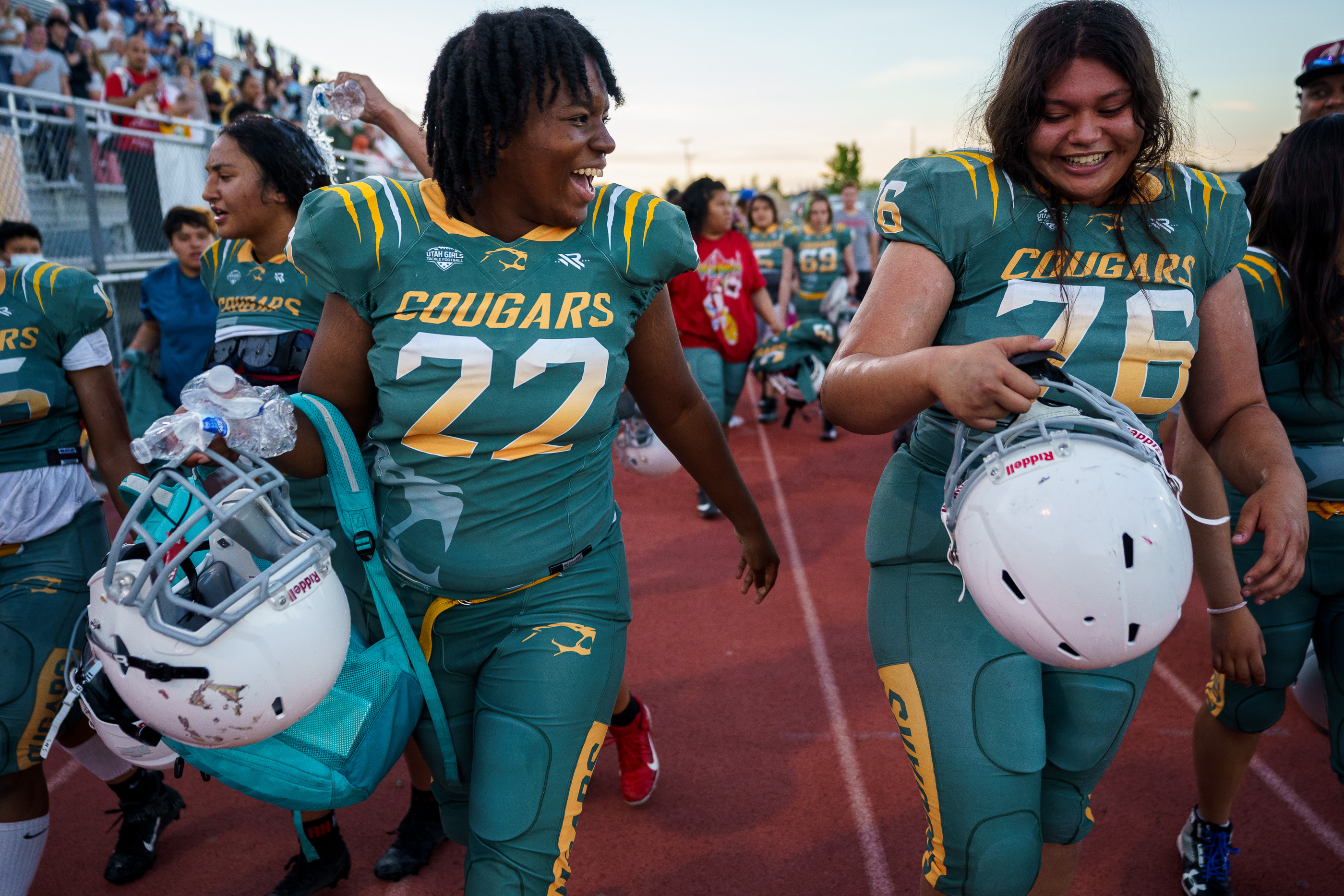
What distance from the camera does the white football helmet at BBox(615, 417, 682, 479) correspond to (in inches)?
197

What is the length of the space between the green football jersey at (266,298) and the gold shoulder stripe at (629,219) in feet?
4.55

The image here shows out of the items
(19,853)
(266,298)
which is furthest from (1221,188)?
(19,853)

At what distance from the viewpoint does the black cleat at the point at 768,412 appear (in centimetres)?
1076

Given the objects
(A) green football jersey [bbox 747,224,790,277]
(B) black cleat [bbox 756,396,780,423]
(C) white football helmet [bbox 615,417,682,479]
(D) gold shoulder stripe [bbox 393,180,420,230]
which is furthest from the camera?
(B) black cleat [bbox 756,396,780,423]

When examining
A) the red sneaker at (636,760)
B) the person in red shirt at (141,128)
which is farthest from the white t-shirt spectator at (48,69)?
the red sneaker at (636,760)

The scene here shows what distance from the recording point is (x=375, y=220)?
1934mm

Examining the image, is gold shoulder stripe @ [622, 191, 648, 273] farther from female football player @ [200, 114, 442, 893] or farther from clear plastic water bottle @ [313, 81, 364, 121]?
female football player @ [200, 114, 442, 893]

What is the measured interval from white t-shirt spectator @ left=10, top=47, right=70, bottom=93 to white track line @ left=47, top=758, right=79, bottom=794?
26.0ft

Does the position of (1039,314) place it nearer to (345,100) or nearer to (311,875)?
(345,100)

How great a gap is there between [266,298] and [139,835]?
1908mm

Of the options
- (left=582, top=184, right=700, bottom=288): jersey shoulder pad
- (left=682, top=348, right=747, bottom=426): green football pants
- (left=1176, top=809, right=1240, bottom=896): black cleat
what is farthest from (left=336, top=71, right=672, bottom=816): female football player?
(left=682, top=348, right=747, bottom=426): green football pants

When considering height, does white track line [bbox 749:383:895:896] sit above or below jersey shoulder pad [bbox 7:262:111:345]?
below

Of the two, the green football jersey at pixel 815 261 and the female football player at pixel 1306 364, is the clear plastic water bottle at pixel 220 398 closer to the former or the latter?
the female football player at pixel 1306 364

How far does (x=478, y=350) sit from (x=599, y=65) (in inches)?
27.7
